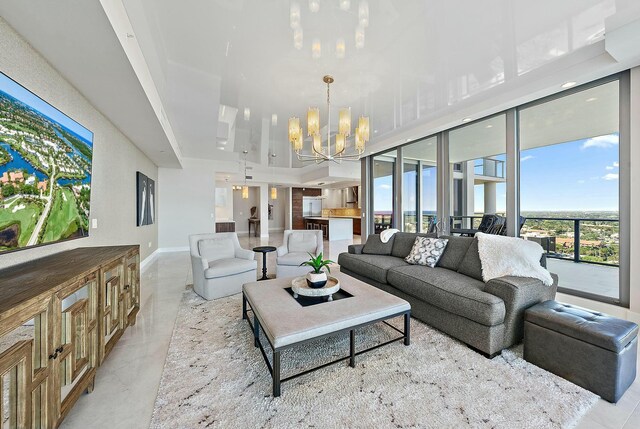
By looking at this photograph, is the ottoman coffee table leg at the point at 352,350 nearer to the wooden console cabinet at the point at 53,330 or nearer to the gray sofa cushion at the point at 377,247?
the wooden console cabinet at the point at 53,330

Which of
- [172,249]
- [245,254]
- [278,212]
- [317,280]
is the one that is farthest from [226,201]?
[317,280]

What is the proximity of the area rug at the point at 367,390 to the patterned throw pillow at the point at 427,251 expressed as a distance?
1.04 metres

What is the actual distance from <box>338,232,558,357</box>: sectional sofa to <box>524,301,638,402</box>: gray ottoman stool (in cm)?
17

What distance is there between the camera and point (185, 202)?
290 inches

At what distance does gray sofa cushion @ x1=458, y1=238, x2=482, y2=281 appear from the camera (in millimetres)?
2699

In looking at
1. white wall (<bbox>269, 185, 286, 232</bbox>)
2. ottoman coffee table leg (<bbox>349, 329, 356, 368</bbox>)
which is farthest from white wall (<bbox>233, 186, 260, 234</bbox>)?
ottoman coffee table leg (<bbox>349, 329, 356, 368</bbox>)

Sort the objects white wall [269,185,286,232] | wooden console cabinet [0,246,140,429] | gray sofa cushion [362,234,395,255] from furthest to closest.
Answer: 1. white wall [269,185,286,232]
2. gray sofa cushion [362,234,395,255]
3. wooden console cabinet [0,246,140,429]

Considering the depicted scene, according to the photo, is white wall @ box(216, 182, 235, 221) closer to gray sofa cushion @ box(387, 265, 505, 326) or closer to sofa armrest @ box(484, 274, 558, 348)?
gray sofa cushion @ box(387, 265, 505, 326)

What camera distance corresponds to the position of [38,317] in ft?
3.84

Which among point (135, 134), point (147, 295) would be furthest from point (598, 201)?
point (135, 134)

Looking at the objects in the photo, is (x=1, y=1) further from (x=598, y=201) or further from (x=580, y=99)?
(x=598, y=201)

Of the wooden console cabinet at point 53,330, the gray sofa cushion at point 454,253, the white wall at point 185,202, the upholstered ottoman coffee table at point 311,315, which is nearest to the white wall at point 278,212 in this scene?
the white wall at point 185,202

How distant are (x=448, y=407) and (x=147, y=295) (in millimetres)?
3801

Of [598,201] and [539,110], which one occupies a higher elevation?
[539,110]
